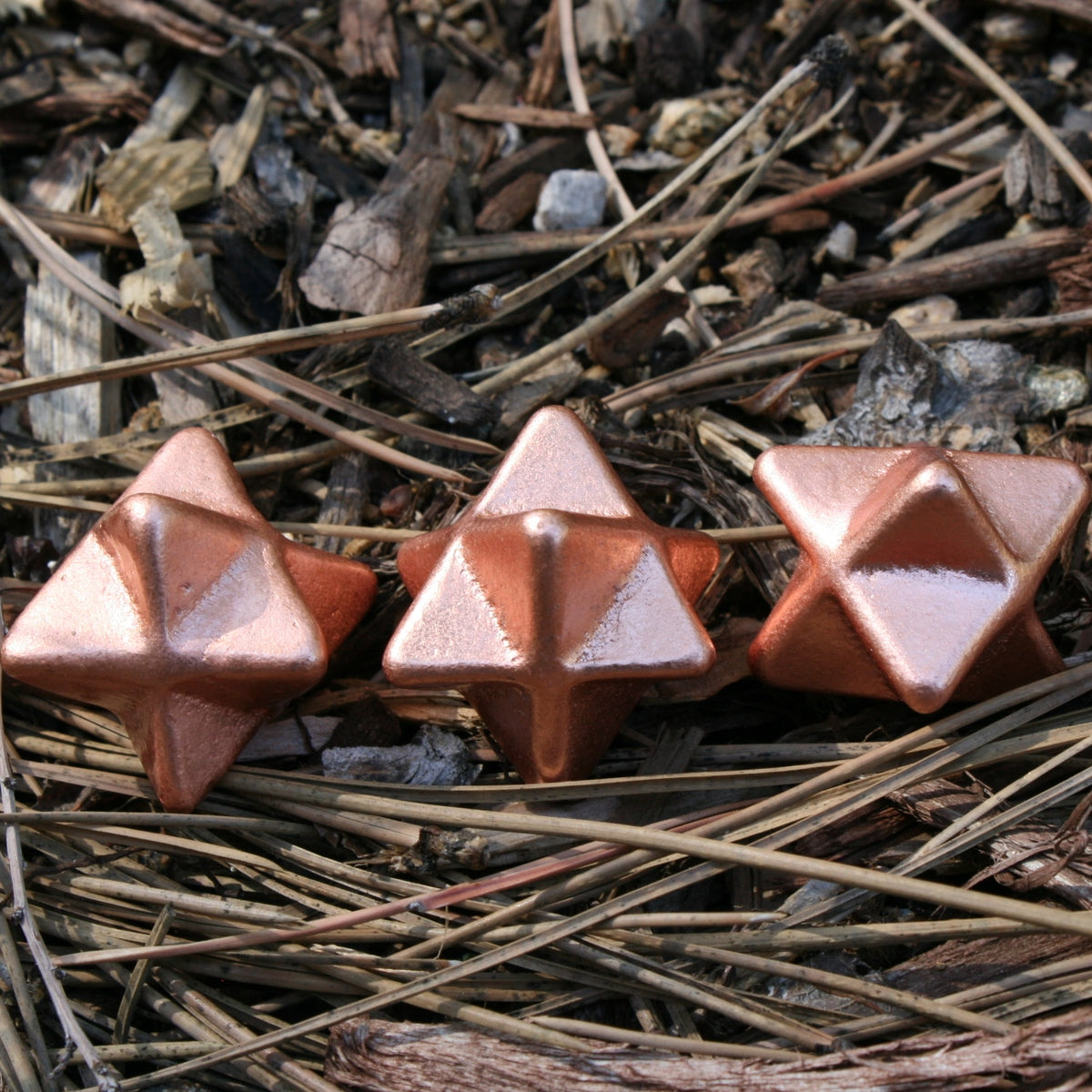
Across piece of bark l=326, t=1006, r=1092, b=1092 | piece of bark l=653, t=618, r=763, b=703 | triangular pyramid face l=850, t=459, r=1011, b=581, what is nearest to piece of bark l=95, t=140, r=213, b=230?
piece of bark l=653, t=618, r=763, b=703

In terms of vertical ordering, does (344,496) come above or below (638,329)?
below

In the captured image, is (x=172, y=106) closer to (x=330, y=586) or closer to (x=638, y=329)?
(x=638, y=329)

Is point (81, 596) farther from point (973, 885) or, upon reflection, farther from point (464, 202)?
point (973, 885)

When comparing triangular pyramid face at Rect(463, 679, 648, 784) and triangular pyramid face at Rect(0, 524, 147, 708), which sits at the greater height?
triangular pyramid face at Rect(0, 524, 147, 708)

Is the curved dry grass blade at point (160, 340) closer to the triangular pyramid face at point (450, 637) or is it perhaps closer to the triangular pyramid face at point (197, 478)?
the triangular pyramid face at point (197, 478)

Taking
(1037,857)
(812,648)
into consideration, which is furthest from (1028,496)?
(1037,857)

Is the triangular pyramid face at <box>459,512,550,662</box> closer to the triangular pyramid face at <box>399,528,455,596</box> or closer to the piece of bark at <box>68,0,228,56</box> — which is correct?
the triangular pyramid face at <box>399,528,455,596</box>
